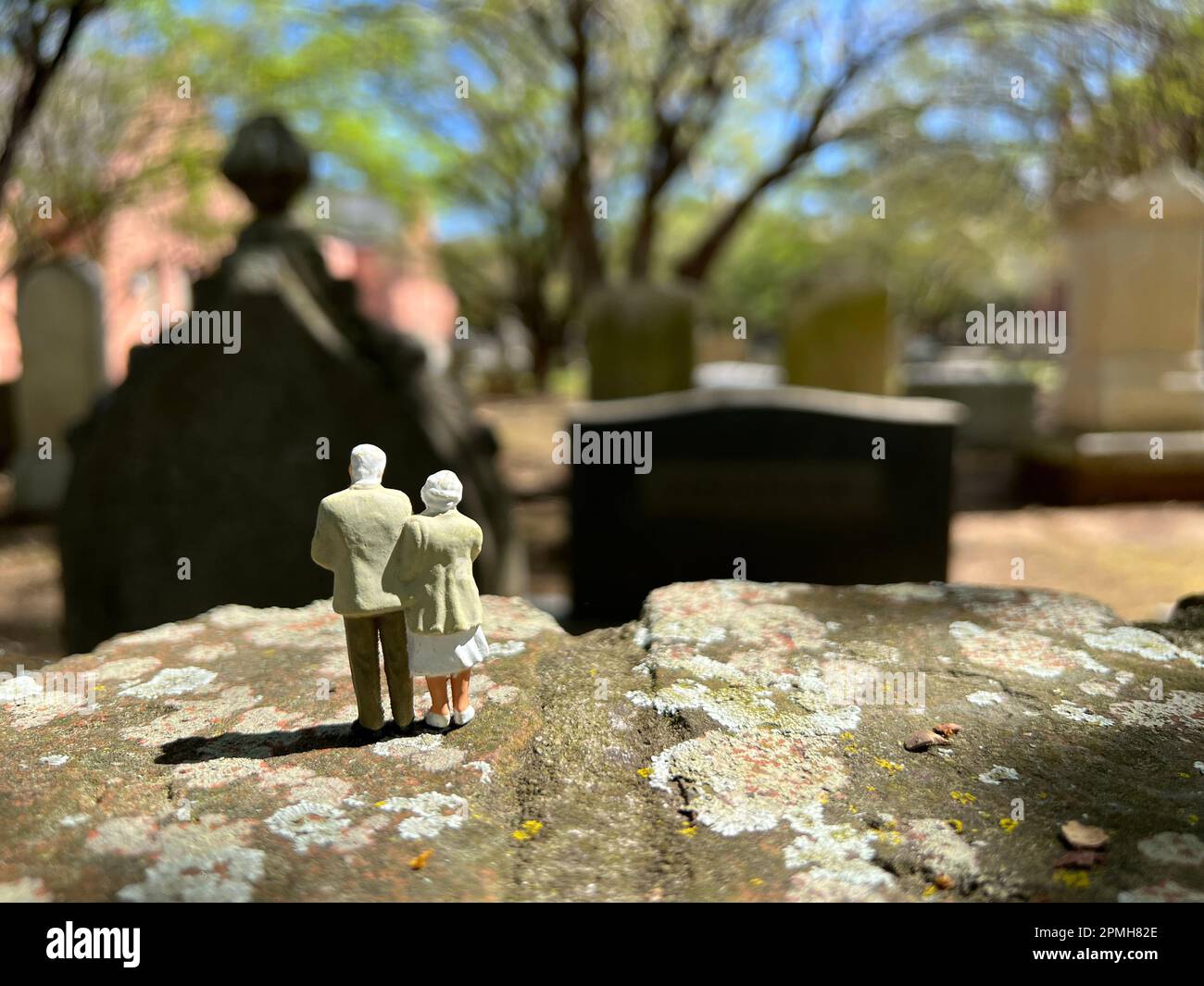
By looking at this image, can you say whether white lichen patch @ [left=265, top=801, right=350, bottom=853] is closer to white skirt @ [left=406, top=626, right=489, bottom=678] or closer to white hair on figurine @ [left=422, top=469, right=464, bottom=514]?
white skirt @ [left=406, top=626, right=489, bottom=678]

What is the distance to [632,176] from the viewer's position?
14.0 m

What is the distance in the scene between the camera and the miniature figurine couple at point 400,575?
1435mm

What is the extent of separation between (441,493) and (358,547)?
0.47ft

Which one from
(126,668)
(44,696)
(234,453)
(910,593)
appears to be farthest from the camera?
(234,453)

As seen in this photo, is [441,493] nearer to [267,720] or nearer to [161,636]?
[267,720]

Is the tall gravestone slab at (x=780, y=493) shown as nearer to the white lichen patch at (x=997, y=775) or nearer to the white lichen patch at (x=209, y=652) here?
the white lichen patch at (x=209, y=652)

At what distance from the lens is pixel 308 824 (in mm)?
1308

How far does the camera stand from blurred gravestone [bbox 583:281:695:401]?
24.6 ft

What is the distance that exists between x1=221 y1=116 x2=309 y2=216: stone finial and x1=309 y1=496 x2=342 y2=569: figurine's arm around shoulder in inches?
130

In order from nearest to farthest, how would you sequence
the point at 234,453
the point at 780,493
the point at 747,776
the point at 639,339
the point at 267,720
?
the point at 747,776, the point at 267,720, the point at 234,453, the point at 780,493, the point at 639,339

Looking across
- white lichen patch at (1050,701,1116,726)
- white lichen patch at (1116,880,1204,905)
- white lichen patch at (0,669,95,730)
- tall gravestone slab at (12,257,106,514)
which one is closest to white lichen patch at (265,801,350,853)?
white lichen patch at (0,669,95,730)

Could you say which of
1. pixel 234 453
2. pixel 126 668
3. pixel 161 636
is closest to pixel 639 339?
pixel 234 453

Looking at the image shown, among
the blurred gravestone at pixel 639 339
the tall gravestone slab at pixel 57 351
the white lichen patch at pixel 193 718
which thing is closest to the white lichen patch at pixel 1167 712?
the white lichen patch at pixel 193 718
